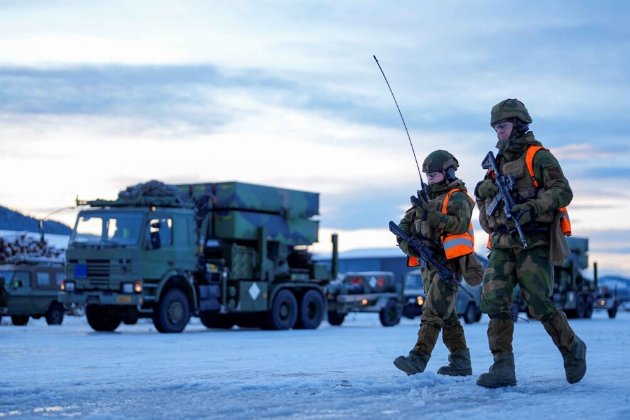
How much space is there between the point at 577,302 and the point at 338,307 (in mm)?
13743

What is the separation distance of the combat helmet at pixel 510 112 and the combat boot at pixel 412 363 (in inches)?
77.3

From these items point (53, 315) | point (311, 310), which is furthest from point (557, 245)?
point (53, 315)

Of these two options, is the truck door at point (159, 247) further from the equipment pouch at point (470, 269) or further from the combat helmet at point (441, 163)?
the equipment pouch at point (470, 269)

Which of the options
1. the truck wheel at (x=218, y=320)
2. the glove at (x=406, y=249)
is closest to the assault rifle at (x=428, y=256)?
the glove at (x=406, y=249)

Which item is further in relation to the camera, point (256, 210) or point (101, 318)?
point (256, 210)

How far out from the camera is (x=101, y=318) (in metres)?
24.0

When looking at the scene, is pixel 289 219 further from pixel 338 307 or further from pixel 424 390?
pixel 424 390

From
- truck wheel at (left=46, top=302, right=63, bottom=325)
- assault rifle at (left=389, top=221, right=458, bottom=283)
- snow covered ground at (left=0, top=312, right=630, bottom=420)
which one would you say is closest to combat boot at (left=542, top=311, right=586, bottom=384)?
snow covered ground at (left=0, top=312, right=630, bottom=420)

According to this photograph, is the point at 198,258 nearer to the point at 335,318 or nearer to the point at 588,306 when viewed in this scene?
the point at 335,318

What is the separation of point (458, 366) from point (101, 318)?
15.8m

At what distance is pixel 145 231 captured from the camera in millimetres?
22922

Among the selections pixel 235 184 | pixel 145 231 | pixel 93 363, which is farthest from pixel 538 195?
pixel 235 184

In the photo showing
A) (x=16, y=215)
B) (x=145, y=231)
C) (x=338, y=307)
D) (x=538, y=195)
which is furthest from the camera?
(x=16, y=215)

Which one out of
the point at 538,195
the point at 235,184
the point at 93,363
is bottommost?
the point at 93,363
